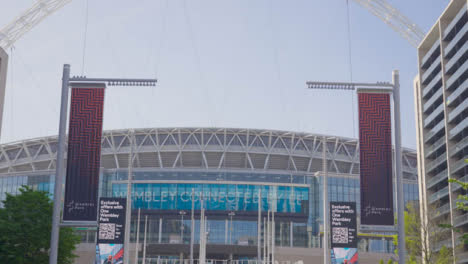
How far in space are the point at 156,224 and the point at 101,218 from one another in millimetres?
74832

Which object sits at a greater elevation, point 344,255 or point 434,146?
point 434,146

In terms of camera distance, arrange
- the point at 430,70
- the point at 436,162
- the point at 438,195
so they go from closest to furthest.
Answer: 1. the point at 438,195
2. the point at 436,162
3. the point at 430,70

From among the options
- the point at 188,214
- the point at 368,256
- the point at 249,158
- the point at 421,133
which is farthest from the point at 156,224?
the point at 421,133

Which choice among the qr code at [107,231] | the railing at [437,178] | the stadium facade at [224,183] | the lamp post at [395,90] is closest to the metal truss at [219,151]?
the stadium facade at [224,183]

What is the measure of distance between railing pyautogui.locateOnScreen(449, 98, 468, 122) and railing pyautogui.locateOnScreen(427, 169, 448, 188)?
857 cm

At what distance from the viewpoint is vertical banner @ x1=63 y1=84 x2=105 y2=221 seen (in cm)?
2758

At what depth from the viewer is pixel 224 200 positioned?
396ft

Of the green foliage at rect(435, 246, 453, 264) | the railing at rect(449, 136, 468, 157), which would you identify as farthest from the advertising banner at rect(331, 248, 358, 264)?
the railing at rect(449, 136, 468, 157)

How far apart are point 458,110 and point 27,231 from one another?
6076cm

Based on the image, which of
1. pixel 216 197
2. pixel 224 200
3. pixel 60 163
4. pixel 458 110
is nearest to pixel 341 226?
pixel 60 163

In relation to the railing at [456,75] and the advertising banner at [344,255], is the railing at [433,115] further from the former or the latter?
the advertising banner at [344,255]

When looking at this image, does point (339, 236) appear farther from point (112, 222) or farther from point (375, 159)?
point (112, 222)

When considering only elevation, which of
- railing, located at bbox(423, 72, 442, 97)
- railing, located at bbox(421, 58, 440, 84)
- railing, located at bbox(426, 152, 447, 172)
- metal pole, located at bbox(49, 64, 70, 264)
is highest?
railing, located at bbox(421, 58, 440, 84)

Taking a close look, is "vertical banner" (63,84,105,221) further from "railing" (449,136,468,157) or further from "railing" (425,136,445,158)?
"railing" (425,136,445,158)
